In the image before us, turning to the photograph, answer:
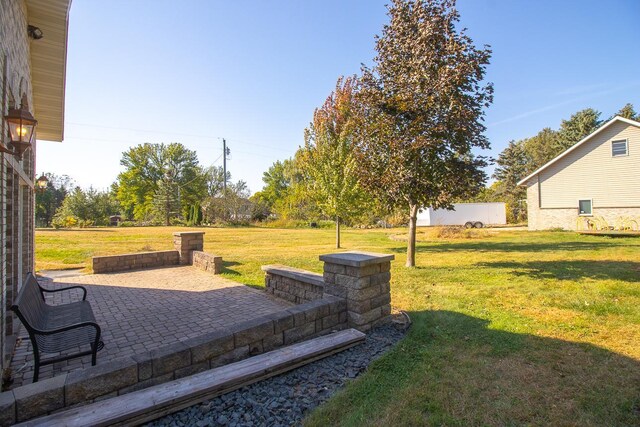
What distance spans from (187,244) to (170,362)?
8.41 meters

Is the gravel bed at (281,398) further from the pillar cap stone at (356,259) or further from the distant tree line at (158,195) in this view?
the distant tree line at (158,195)

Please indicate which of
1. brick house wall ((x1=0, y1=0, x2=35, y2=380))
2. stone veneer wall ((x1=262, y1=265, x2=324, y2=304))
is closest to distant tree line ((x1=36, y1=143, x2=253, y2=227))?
stone veneer wall ((x1=262, y1=265, x2=324, y2=304))

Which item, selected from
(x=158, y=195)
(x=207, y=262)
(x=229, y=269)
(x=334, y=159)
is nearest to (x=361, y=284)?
(x=229, y=269)

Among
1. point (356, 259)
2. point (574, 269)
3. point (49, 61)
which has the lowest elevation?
point (574, 269)

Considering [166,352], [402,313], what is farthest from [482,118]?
[166,352]

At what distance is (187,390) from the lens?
104 inches

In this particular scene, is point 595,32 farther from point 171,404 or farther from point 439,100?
point 171,404

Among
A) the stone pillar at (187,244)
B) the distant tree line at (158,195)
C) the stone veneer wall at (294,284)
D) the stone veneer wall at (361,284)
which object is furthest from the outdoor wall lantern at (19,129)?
the distant tree line at (158,195)

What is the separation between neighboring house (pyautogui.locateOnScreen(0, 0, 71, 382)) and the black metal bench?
255mm

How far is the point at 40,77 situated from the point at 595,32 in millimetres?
13538

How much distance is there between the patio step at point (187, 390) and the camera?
7.42ft

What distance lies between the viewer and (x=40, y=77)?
764 cm

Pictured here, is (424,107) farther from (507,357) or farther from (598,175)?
(598,175)

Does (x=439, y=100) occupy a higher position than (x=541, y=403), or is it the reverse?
(x=439, y=100)
